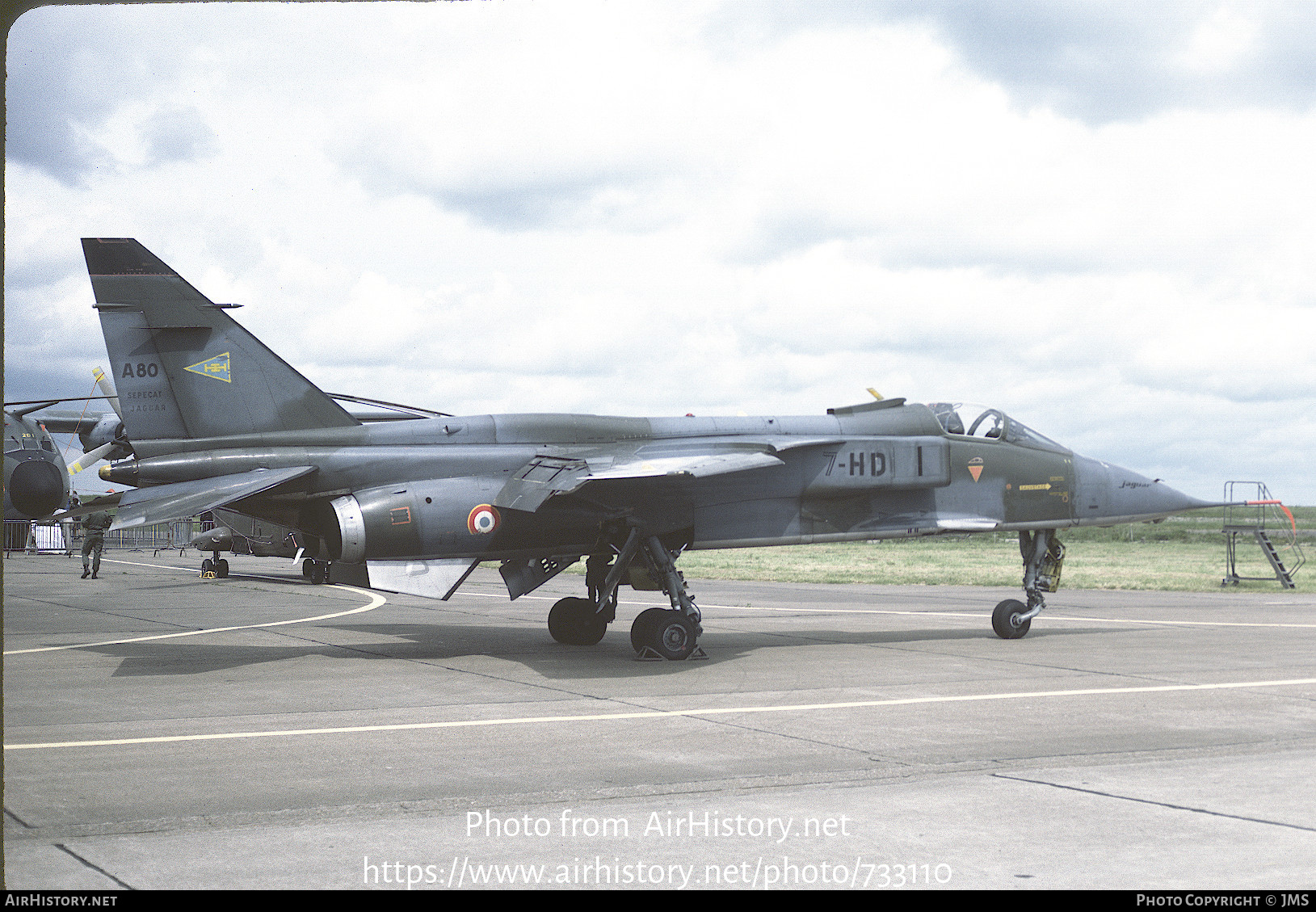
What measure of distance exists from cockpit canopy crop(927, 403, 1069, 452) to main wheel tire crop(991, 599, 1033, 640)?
8.03 ft

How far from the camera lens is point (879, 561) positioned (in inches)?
1924

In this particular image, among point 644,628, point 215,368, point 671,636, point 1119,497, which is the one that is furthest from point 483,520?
point 1119,497

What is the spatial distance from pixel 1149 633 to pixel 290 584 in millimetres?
23676

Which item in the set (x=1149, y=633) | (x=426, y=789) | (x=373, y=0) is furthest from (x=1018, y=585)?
(x=373, y=0)

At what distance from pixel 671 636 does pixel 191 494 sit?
609cm

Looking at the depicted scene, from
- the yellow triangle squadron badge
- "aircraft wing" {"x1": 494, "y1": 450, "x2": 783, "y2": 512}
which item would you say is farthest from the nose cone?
the yellow triangle squadron badge

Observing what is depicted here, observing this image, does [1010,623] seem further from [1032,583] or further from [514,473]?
[514,473]

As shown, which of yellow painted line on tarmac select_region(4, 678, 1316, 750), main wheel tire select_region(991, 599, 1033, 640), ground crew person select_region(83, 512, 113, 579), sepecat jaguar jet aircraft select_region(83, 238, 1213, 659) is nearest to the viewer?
yellow painted line on tarmac select_region(4, 678, 1316, 750)

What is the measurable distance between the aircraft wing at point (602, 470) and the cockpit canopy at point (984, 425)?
343 cm

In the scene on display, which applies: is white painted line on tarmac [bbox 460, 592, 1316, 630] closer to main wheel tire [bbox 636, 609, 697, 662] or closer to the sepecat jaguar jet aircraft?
the sepecat jaguar jet aircraft

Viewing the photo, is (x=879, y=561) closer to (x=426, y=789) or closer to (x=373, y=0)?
(x=426, y=789)

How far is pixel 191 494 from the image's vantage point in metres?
13.4

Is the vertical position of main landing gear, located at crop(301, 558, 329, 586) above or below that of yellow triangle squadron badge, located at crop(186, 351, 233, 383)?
below

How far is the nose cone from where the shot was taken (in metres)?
17.6
